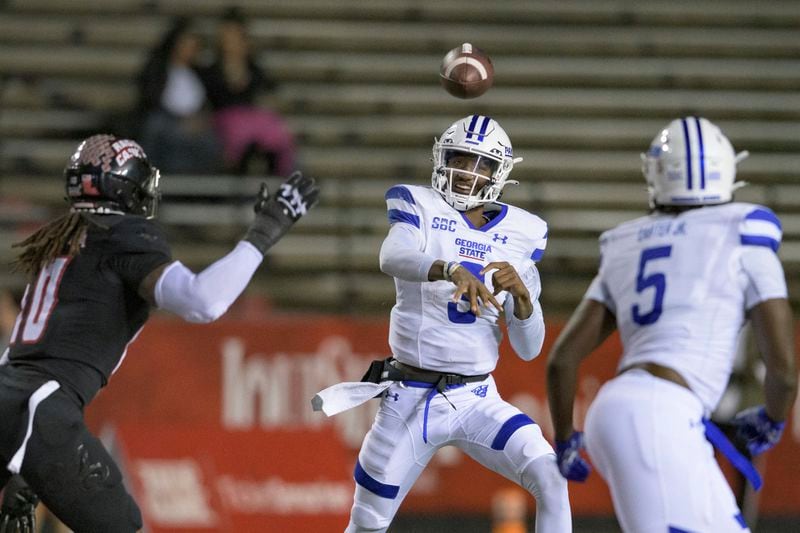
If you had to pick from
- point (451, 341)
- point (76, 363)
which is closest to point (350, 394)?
point (451, 341)

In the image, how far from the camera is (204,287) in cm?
407

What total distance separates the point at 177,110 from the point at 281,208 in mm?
4958

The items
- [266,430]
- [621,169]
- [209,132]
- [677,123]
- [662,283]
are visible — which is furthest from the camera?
[621,169]

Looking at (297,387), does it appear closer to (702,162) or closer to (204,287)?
(204,287)

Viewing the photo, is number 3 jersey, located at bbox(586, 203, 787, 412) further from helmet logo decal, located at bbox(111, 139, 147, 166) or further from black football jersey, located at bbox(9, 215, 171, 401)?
helmet logo decal, located at bbox(111, 139, 147, 166)

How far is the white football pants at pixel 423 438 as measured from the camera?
4.70 metres

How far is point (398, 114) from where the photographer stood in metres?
10.4

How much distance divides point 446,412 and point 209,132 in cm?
484

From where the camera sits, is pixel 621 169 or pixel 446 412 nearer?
pixel 446 412

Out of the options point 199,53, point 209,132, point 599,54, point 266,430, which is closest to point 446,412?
point 266,430

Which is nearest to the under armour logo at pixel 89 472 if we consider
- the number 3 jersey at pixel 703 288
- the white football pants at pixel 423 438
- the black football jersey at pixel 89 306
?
the black football jersey at pixel 89 306

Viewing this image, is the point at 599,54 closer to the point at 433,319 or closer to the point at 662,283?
the point at 433,319

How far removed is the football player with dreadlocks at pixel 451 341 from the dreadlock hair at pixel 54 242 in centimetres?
105

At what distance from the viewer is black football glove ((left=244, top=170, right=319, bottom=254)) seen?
428cm
